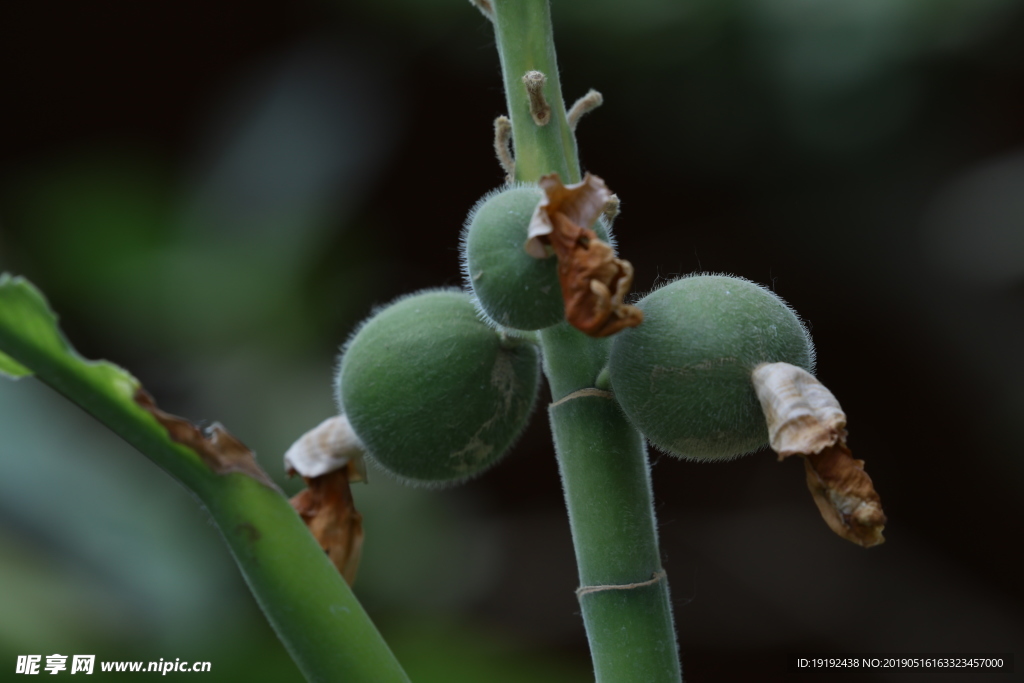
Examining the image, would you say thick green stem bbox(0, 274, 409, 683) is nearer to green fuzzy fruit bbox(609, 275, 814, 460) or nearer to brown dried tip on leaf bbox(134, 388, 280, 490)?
brown dried tip on leaf bbox(134, 388, 280, 490)

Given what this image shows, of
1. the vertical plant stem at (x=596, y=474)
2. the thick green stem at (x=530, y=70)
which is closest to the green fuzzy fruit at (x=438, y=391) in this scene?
the vertical plant stem at (x=596, y=474)

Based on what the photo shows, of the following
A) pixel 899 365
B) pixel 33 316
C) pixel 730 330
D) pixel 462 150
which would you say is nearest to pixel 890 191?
pixel 899 365

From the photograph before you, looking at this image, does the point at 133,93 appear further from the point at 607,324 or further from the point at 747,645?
the point at 607,324

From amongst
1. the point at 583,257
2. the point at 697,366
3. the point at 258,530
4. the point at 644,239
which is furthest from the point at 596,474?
the point at 644,239

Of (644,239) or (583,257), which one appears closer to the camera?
(583,257)

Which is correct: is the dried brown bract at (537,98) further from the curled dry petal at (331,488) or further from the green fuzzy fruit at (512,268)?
the curled dry petal at (331,488)

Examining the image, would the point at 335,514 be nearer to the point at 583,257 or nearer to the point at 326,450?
the point at 326,450

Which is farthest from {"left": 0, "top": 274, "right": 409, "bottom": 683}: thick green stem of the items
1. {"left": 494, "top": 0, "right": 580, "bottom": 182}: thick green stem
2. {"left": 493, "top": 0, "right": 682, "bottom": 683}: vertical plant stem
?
{"left": 494, "top": 0, "right": 580, "bottom": 182}: thick green stem
